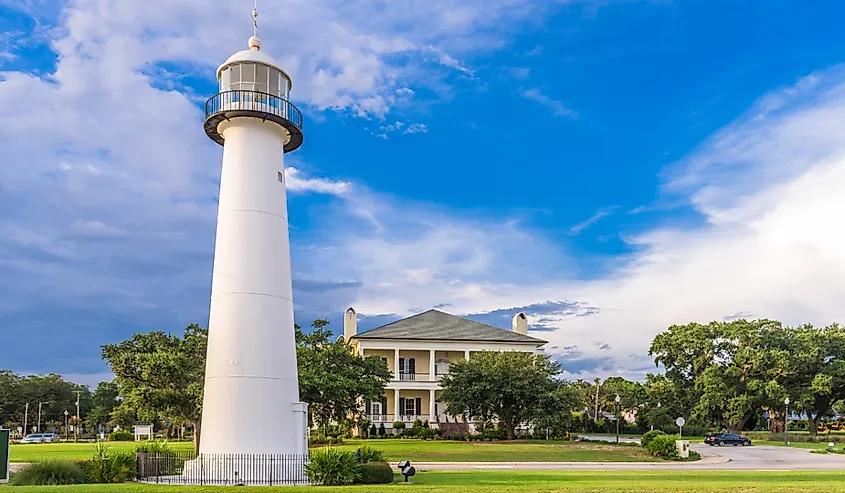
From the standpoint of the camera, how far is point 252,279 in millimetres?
22281

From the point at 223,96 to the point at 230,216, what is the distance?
3651 millimetres

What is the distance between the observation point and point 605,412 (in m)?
96.4

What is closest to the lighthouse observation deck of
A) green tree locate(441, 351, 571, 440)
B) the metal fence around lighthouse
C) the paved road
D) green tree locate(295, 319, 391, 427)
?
the metal fence around lighthouse

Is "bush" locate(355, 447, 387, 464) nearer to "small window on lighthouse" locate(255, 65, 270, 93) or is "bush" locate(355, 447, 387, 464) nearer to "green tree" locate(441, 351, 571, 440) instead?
"small window on lighthouse" locate(255, 65, 270, 93)

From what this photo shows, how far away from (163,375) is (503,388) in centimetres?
2381

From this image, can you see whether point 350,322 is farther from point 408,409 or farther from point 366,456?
point 366,456

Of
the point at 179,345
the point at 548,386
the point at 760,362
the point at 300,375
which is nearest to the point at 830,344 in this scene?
the point at 760,362

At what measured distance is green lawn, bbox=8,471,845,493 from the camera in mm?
17828

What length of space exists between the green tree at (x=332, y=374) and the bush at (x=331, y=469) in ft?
69.5

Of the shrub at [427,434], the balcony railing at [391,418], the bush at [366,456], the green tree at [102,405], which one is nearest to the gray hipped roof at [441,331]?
the balcony railing at [391,418]

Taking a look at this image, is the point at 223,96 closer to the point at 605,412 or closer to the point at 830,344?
the point at 830,344

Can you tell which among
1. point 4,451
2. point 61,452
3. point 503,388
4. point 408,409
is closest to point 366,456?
point 4,451

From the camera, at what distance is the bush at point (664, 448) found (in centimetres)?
3566

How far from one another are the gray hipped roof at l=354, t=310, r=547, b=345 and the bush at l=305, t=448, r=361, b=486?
144 feet
